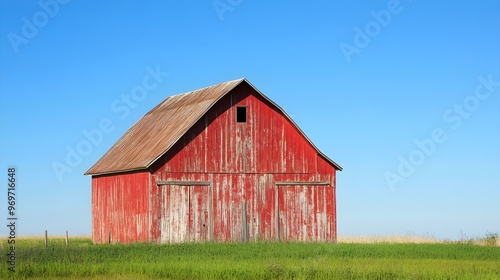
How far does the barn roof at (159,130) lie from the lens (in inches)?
1531

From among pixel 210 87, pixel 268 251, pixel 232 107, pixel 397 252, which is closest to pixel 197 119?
pixel 232 107

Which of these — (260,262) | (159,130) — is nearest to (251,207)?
(159,130)

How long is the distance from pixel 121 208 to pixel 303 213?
8.37 metres

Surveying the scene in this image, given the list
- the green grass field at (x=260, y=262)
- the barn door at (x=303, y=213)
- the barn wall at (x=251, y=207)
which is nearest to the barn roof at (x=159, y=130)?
the barn wall at (x=251, y=207)

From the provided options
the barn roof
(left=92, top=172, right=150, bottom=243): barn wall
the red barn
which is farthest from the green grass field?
the barn roof

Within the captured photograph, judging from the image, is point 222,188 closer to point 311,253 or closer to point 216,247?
point 216,247

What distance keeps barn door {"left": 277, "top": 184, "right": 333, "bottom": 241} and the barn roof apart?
1.74 meters

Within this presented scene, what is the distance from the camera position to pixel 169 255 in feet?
98.8

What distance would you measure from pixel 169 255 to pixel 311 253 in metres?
5.01

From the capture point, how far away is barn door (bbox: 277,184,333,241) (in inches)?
1574

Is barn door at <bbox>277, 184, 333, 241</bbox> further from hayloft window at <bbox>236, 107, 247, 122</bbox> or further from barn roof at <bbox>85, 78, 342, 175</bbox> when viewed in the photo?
hayloft window at <bbox>236, 107, 247, 122</bbox>

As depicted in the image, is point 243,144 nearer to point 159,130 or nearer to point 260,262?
point 159,130

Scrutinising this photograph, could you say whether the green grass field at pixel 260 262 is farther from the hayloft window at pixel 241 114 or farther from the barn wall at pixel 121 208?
the hayloft window at pixel 241 114

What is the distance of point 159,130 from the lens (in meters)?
42.6
